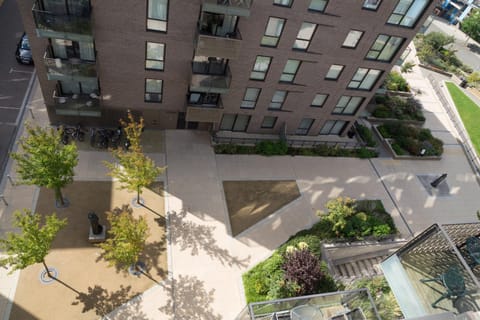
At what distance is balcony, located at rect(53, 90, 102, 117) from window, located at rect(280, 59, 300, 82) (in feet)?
44.4

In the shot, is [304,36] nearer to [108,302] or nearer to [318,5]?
[318,5]

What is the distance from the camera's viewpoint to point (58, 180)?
63.3ft

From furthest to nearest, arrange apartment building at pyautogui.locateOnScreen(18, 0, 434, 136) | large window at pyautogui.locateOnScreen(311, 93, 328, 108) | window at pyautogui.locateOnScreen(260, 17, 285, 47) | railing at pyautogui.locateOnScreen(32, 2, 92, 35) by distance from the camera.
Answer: large window at pyautogui.locateOnScreen(311, 93, 328, 108), window at pyautogui.locateOnScreen(260, 17, 285, 47), apartment building at pyautogui.locateOnScreen(18, 0, 434, 136), railing at pyautogui.locateOnScreen(32, 2, 92, 35)

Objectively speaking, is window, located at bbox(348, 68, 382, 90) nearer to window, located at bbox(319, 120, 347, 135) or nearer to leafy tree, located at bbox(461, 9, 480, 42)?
window, located at bbox(319, 120, 347, 135)

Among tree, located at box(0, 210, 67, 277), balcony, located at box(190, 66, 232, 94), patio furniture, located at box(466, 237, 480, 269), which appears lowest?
patio furniture, located at box(466, 237, 480, 269)

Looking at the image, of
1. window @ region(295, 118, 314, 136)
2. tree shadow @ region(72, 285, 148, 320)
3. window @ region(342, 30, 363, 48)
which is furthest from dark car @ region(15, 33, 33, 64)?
window @ region(342, 30, 363, 48)

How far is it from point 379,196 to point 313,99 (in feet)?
31.8

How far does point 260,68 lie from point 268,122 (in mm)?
5759

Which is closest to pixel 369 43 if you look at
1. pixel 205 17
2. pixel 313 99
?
pixel 313 99

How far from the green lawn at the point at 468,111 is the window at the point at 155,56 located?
109ft

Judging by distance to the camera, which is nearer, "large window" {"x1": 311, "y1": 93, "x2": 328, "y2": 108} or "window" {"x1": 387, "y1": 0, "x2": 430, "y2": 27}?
"window" {"x1": 387, "y1": 0, "x2": 430, "y2": 27}

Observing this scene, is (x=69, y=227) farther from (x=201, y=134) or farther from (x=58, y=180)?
(x=201, y=134)

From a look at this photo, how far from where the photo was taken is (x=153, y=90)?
989 inches

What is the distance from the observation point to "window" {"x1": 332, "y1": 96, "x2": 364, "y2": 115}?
94.8 ft
